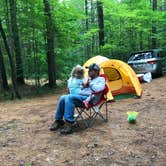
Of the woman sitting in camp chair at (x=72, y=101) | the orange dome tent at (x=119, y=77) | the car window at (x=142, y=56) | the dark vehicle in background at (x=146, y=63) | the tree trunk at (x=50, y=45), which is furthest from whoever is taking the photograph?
the car window at (x=142, y=56)

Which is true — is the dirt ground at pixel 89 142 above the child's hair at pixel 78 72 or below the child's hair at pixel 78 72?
below

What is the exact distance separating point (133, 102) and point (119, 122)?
2268mm

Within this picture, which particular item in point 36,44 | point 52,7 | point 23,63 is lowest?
point 23,63

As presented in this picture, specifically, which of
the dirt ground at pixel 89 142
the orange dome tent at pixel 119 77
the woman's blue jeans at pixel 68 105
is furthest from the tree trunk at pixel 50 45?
the woman's blue jeans at pixel 68 105

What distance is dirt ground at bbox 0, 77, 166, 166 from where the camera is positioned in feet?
13.6

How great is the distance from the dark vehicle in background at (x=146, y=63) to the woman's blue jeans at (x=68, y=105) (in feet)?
25.8

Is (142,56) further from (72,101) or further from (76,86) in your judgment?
(72,101)

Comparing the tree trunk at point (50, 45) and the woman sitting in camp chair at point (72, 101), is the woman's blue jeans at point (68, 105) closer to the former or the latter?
the woman sitting in camp chair at point (72, 101)

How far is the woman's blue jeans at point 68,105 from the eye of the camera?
5340 millimetres

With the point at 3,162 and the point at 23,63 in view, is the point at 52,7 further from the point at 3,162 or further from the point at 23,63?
the point at 3,162

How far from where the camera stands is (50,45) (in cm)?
1195

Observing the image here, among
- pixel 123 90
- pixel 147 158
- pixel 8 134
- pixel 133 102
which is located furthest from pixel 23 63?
pixel 147 158

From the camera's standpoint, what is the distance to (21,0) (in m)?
10.5

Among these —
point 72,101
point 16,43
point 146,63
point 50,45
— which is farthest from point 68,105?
point 146,63
